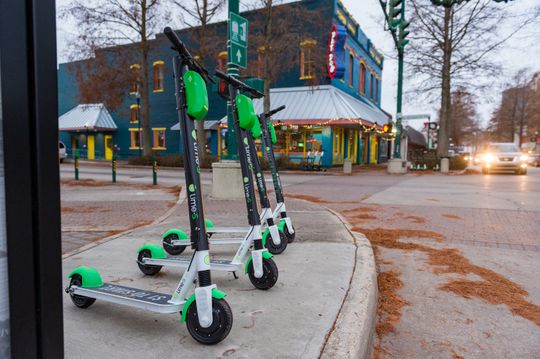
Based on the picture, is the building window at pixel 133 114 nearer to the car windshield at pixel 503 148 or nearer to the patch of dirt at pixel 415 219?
the car windshield at pixel 503 148

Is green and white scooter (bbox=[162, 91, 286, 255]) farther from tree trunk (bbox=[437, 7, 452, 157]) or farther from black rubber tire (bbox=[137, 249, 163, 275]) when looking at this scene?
tree trunk (bbox=[437, 7, 452, 157])

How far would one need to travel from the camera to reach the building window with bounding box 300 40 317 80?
21.4 metres

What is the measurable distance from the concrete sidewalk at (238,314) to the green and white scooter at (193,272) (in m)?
0.14

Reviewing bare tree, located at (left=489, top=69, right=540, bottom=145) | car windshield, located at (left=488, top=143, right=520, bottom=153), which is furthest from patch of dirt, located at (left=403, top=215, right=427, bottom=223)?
bare tree, located at (left=489, top=69, right=540, bottom=145)

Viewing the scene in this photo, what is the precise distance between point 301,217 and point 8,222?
234 inches

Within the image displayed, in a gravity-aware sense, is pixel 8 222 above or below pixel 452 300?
above

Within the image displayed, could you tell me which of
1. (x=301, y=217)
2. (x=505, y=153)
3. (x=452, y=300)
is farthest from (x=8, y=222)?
(x=505, y=153)

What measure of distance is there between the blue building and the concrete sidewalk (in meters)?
17.0

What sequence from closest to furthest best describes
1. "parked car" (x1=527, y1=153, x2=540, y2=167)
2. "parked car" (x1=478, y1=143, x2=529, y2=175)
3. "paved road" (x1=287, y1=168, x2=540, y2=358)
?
"paved road" (x1=287, y1=168, x2=540, y2=358) < "parked car" (x1=478, y1=143, x2=529, y2=175) < "parked car" (x1=527, y1=153, x2=540, y2=167)

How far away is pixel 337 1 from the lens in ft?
76.7

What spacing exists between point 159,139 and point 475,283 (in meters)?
31.3

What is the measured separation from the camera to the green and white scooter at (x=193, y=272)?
7.77ft

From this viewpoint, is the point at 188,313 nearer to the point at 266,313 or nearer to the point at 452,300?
the point at 266,313

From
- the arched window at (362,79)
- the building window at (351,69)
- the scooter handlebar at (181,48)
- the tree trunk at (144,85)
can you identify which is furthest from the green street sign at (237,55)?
the arched window at (362,79)
